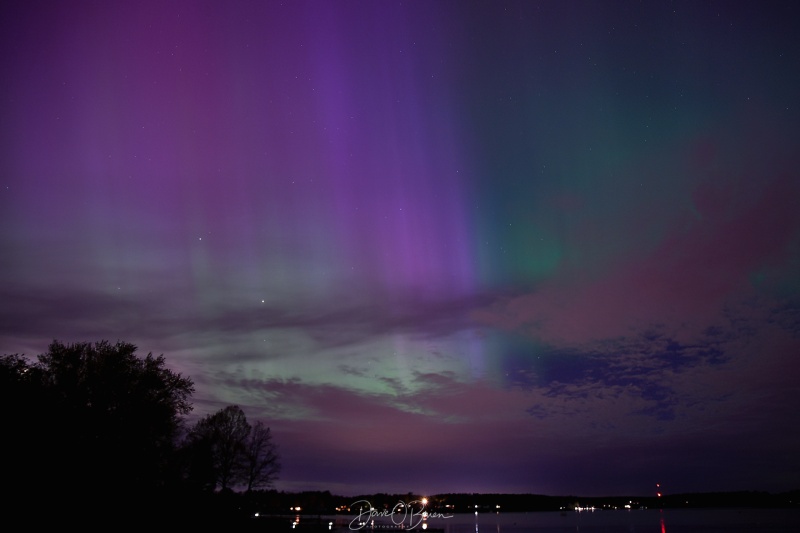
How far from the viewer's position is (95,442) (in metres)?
37.6

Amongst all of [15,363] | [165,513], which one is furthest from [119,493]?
[15,363]

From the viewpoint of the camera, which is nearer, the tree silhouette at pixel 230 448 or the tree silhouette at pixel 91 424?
the tree silhouette at pixel 91 424

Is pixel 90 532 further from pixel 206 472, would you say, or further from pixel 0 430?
pixel 206 472

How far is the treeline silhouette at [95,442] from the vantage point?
28.5 meters

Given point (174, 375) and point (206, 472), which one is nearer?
point (174, 375)

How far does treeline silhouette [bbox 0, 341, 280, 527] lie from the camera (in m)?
28.5

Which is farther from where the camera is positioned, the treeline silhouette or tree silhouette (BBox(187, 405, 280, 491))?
tree silhouette (BBox(187, 405, 280, 491))

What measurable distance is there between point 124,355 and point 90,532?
21215mm

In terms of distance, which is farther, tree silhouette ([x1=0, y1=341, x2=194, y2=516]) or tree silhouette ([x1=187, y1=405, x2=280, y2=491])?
tree silhouette ([x1=187, y1=405, x2=280, y2=491])

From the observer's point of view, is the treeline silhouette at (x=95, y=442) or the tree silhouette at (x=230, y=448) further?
the tree silhouette at (x=230, y=448)

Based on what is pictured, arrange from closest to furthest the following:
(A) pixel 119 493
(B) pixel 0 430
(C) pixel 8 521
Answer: (C) pixel 8 521 → (B) pixel 0 430 → (A) pixel 119 493

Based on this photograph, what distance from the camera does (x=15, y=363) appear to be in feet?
133

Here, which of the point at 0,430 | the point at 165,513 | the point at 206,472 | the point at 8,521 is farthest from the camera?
the point at 206,472

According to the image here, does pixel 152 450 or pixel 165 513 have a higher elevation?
pixel 152 450
